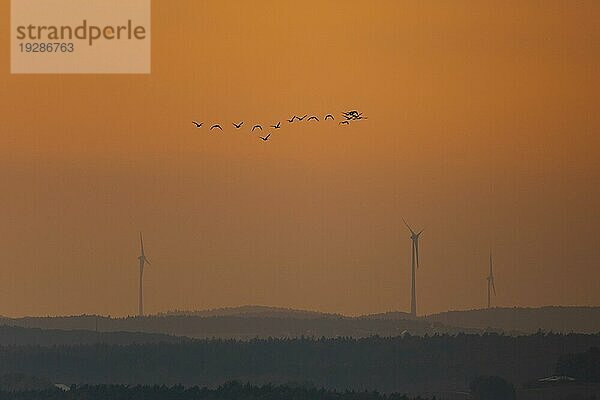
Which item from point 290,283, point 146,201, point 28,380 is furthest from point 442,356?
point 28,380

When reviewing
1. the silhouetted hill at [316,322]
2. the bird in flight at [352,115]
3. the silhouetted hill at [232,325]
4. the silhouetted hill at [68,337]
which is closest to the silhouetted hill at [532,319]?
the silhouetted hill at [316,322]

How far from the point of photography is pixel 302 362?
613cm

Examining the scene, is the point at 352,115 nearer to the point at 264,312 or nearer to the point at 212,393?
the point at 264,312

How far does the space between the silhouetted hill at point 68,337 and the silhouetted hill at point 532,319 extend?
1.50 m

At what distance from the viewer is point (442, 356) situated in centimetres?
614

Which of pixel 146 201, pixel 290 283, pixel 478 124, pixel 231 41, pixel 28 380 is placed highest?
pixel 231 41

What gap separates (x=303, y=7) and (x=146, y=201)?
4.49 feet

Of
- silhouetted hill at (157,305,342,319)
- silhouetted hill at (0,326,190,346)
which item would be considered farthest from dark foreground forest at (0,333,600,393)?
silhouetted hill at (157,305,342,319)

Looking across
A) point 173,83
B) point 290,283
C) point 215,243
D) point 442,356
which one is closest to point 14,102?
point 173,83

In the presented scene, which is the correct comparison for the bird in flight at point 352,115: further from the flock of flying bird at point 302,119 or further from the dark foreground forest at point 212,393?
the dark foreground forest at point 212,393

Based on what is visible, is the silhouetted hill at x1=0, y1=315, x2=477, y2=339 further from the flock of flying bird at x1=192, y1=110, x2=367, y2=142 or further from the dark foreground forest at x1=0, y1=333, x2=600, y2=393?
the flock of flying bird at x1=192, y1=110, x2=367, y2=142

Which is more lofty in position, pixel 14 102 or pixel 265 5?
pixel 265 5

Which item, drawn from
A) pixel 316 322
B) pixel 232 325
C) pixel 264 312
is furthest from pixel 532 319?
pixel 232 325

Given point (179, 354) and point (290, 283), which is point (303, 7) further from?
point (179, 354)
